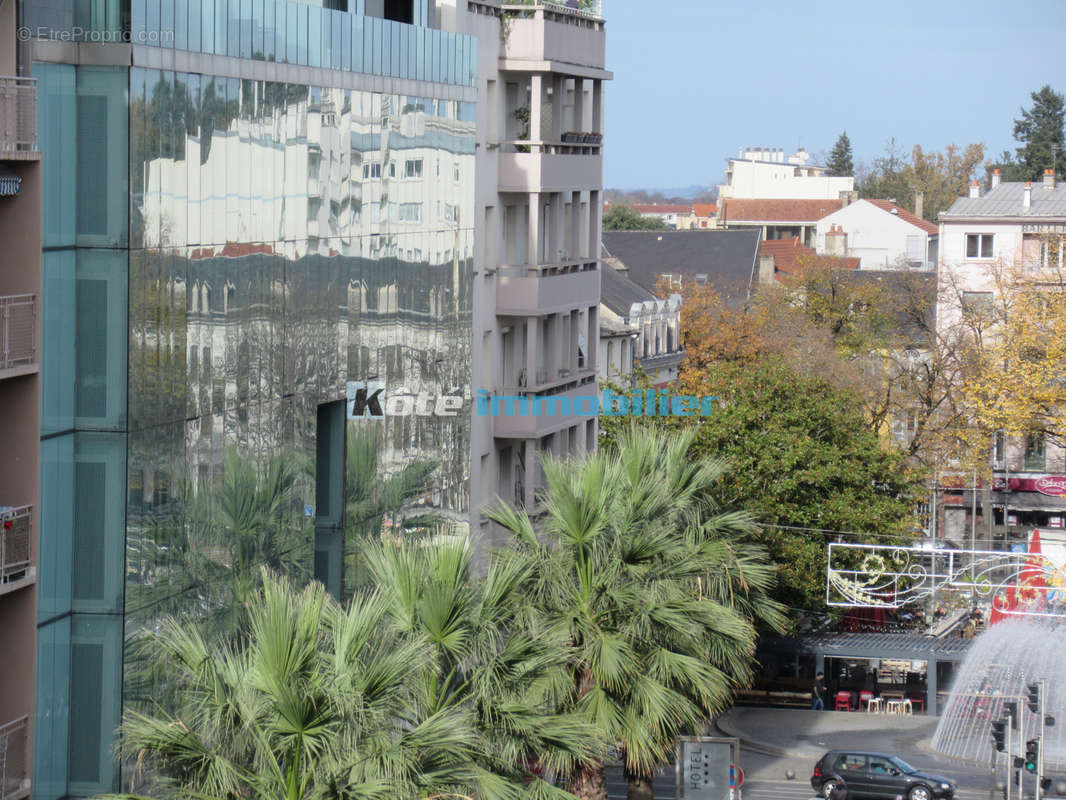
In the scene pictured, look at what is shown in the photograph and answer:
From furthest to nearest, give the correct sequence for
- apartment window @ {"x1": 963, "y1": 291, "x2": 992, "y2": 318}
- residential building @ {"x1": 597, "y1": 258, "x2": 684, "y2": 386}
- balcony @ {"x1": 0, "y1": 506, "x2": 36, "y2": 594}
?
1. residential building @ {"x1": 597, "y1": 258, "x2": 684, "y2": 386}
2. apartment window @ {"x1": 963, "y1": 291, "x2": 992, "y2": 318}
3. balcony @ {"x1": 0, "y1": 506, "x2": 36, "y2": 594}

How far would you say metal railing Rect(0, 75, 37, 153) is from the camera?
18125 millimetres

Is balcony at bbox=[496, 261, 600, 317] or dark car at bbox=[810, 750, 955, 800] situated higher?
balcony at bbox=[496, 261, 600, 317]

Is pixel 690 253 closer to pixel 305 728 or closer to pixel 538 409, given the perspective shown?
pixel 538 409

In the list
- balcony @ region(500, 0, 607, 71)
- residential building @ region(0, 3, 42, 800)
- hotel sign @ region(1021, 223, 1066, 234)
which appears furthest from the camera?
hotel sign @ region(1021, 223, 1066, 234)

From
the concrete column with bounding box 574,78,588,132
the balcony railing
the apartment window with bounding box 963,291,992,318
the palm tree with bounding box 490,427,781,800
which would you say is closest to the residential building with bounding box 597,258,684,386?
the apartment window with bounding box 963,291,992,318

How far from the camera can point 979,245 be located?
7856 centimetres

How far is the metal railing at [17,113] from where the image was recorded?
18125 millimetres

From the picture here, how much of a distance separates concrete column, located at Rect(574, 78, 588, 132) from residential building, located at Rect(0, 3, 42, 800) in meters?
27.1

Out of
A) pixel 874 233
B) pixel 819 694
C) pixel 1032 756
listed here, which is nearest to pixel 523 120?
pixel 1032 756

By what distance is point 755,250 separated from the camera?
10812 centimetres

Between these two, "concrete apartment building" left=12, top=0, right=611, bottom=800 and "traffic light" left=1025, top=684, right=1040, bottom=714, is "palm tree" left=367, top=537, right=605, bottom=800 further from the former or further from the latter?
"traffic light" left=1025, top=684, right=1040, bottom=714

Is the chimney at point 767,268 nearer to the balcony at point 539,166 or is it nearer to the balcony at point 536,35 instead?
the balcony at point 539,166

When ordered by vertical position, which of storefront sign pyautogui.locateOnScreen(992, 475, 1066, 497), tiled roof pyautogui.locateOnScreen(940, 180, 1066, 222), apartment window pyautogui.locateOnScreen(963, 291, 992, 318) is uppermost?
tiled roof pyautogui.locateOnScreen(940, 180, 1066, 222)

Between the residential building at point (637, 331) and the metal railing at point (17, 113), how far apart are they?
52.4 metres
